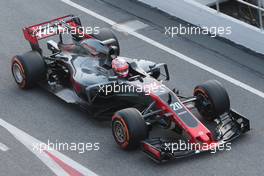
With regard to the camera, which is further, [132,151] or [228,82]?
[228,82]

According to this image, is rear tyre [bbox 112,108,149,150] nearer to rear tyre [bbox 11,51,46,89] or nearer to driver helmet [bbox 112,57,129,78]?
driver helmet [bbox 112,57,129,78]

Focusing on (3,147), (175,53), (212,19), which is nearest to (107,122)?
(3,147)

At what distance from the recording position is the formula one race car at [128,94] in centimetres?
1411

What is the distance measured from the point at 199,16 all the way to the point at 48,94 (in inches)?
181

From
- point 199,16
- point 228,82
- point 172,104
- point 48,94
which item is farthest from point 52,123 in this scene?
point 199,16

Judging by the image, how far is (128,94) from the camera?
15.0m

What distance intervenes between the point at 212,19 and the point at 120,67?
4452 mm

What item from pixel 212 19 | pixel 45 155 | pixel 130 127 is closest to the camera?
pixel 130 127

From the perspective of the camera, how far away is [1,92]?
16688 millimetres

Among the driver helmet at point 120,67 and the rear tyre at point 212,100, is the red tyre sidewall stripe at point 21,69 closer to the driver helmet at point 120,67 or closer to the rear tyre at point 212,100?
the driver helmet at point 120,67

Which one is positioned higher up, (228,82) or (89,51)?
(89,51)

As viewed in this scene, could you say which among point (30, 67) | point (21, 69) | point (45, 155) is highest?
point (30, 67)

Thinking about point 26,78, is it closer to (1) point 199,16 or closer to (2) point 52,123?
(2) point 52,123

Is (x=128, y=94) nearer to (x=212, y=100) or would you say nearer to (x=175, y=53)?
(x=212, y=100)
